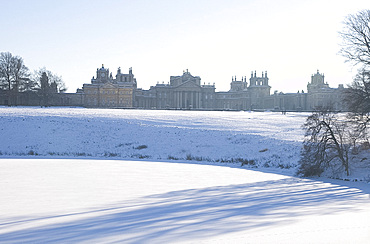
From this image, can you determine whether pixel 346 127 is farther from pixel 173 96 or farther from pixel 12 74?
pixel 173 96

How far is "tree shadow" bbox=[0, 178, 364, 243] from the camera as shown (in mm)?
8336

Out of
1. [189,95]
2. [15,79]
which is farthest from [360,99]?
[189,95]

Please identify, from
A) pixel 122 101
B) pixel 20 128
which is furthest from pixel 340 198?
pixel 122 101

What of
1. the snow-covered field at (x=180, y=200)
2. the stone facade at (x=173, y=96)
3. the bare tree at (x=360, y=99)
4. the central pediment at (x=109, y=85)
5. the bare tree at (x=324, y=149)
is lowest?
the snow-covered field at (x=180, y=200)

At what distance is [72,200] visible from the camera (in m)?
12.1

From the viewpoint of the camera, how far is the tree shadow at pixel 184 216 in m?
8.34

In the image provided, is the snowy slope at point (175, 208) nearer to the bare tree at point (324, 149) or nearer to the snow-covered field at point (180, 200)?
the snow-covered field at point (180, 200)

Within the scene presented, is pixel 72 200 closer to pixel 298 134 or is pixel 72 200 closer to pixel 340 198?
pixel 340 198

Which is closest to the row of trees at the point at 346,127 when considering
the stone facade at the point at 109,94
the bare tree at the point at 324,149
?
the bare tree at the point at 324,149

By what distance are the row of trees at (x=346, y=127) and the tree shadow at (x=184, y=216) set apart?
4.49 m

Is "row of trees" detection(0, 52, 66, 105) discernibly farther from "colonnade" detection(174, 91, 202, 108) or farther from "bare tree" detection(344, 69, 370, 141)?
"bare tree" detection(344, 69, 370, 141)

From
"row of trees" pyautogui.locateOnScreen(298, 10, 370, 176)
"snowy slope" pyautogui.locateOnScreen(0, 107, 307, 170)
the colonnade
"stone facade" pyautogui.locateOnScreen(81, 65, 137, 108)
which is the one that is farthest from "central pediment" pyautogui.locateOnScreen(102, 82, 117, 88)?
"row of trees" pyautogui.locateOnScreen(298, 10, 370, 176)

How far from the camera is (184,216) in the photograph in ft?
33.4

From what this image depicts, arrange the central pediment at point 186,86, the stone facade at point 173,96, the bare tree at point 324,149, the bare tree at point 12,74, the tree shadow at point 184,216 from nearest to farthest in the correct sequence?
1. the tree shadow at point 184,216
2. the bare tree at point 324,149
3. the bare tree at point 12,74
4. the stone facade at point 173,96
5. the central pediment at point 186,86
